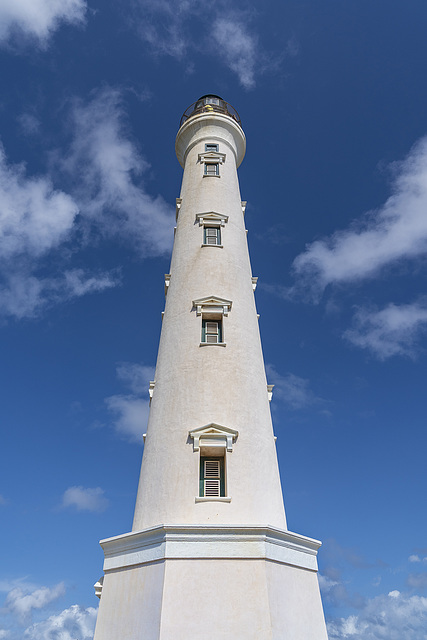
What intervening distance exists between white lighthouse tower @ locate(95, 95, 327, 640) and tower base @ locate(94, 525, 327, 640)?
0.08 ft

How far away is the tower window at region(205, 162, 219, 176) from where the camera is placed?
23.6m

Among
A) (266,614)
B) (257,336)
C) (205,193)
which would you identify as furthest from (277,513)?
(205,193)

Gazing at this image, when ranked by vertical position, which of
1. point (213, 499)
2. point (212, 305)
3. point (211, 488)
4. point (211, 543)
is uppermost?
point (212, 305)

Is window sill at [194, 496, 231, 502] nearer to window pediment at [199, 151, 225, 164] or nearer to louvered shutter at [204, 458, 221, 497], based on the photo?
louvered shutter at [204, 458, 221, 497]

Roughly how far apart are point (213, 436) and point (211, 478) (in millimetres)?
1222

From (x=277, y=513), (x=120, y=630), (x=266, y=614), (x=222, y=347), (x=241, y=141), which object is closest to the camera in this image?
(x=266, y=614)

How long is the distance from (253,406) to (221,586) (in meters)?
5.57

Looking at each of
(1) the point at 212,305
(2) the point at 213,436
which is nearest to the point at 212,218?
(1) the point at 212,305

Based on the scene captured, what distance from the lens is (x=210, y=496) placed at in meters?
14.4

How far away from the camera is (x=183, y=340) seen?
58.1 ft

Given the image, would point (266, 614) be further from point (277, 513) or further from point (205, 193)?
point (205, 193)

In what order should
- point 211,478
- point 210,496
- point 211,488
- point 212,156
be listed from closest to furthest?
point 210,496
point 211,488
point 211,478
point 212,156

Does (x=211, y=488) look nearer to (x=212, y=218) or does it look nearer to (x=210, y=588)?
(x=210, y=588)

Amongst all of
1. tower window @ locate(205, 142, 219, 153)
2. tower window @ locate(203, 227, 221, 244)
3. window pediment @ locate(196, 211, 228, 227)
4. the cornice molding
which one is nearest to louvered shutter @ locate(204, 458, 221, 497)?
the cornice molding
